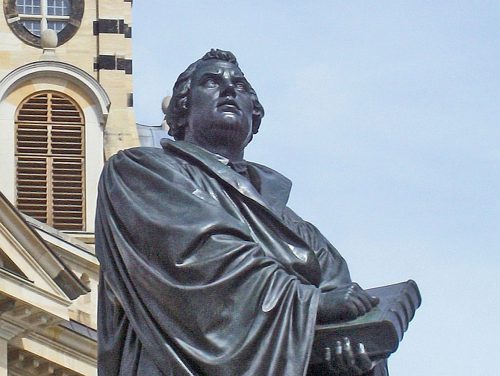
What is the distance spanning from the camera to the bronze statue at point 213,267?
6977 millimetres

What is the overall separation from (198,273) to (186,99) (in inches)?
31.8

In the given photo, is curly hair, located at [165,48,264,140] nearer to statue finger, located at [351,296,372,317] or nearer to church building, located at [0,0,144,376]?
statue finger, located at [351,296,372,317]

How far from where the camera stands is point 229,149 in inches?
299

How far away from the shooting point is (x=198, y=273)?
7.04 meters

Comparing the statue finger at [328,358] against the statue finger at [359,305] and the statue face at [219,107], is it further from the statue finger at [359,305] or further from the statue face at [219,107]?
the statue face at [219,107]

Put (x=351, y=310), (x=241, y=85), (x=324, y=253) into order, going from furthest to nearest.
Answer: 1. (x=241, y=85)
2. (x=324, y=253)
3. (x=351, y=310)

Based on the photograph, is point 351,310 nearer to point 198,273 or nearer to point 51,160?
point 198,273

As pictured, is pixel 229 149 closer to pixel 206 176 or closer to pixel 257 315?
pixel 206 176

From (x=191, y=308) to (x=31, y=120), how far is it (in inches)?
1270

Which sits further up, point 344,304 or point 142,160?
point 142,160

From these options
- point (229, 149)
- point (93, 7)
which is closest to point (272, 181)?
point (229, 149)

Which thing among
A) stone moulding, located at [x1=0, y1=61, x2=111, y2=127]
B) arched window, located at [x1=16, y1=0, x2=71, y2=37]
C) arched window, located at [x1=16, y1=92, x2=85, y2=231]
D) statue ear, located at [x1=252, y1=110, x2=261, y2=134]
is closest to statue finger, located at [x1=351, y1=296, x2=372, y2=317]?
statue ear, located at [x1=252, y1=110, x2=261, y2=134]

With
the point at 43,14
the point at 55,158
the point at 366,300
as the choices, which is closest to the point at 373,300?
the point at 366,300

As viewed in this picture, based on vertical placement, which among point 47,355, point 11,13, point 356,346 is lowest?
point 47,355
